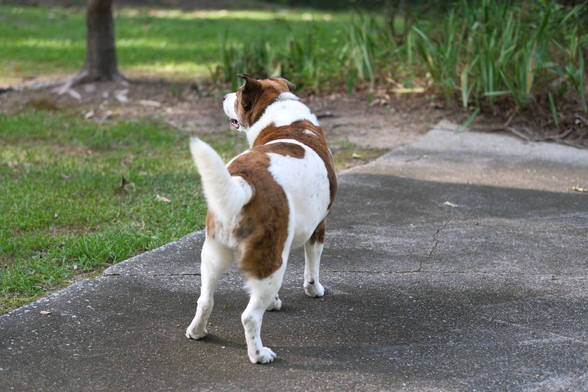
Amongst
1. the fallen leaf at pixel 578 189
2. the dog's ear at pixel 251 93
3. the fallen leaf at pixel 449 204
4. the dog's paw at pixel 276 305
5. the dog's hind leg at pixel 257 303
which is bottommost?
the fallen leaf at pixel 449 204

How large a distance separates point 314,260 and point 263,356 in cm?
83

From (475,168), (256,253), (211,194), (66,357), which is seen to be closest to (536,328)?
(256,253)

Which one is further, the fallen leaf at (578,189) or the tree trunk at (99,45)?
the tree trunk at (99,45)

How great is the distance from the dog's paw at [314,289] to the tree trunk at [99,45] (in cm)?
601

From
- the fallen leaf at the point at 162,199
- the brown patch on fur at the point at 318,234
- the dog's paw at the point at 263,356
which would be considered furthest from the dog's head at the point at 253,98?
the fallen leaf at the point at 162,199

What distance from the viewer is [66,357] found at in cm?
361

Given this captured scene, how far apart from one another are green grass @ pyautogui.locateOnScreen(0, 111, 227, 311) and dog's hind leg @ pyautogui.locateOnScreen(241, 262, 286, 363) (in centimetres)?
147

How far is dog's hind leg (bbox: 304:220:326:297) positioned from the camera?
421 cm

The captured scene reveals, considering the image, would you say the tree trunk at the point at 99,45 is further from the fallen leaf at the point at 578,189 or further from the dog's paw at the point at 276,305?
the dog's paw at the point at 276,305

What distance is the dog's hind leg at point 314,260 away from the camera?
13.8 feet

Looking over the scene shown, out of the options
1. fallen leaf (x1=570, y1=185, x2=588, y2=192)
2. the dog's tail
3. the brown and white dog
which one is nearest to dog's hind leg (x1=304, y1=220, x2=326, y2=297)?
the brown and white dog

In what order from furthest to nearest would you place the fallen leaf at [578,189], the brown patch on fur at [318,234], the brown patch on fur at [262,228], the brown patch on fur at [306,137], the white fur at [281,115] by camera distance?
1. the fallen leaf at [578,189]
2. the white fur at [281,115]
3. the brown patch on fur at [318,234]
4. the brown patch on fur at [306,137]
5. the brown patch on fur at [262,228]

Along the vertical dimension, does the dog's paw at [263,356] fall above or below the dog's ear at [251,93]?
below

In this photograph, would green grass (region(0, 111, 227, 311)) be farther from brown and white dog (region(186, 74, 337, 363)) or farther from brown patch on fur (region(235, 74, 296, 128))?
brown and white dog (region(186, 74, 337, 363))
